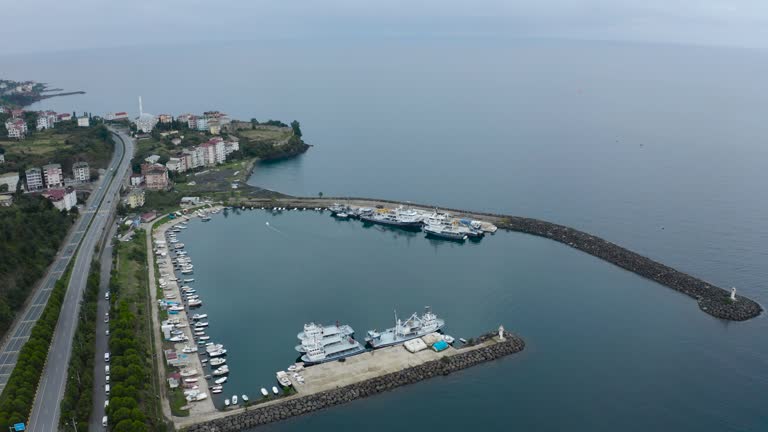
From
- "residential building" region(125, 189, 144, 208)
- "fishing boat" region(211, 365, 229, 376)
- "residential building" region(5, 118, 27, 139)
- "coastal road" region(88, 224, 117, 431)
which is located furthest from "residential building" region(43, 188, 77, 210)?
"residential building" region(5, 118, 27, 139)

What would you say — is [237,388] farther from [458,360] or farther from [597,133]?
[597,133]

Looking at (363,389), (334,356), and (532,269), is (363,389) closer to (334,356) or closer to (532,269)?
(334,356)

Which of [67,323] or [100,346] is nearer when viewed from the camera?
[100,346]

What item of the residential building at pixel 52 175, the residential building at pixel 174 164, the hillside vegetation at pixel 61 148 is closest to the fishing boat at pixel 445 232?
the residential building at pixel 174 164

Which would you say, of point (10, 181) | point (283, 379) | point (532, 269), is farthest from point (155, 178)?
point (532, 269)

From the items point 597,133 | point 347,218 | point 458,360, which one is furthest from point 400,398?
point 597,133

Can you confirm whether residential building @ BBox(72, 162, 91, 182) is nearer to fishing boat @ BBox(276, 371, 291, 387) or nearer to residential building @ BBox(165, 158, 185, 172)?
residential building @ BBox(165, 158, 185, 172)
